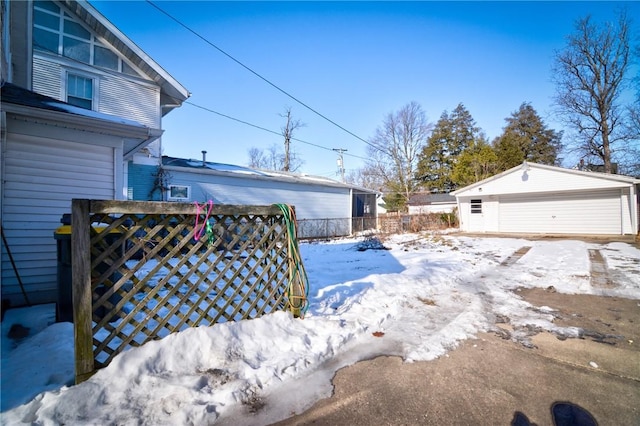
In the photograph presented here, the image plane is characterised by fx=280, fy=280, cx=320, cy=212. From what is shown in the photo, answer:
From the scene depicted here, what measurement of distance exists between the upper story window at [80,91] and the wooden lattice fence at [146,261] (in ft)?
33.2

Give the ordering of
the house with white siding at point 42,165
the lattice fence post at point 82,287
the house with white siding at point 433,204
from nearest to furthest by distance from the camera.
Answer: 1. the lattice fence post at point 82,287
2. the house with white siding at point 42,165
3. the house with white siding at point 433,204

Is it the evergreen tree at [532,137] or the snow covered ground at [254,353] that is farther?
the evergreen tree at [532,137]

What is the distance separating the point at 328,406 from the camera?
2.02 meters

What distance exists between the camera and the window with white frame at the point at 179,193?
11336 millimetres

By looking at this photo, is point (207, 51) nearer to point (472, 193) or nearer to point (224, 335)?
point (224, 335)

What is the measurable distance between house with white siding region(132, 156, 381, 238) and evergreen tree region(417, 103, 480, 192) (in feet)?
48.0

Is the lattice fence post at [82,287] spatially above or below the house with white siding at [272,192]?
below

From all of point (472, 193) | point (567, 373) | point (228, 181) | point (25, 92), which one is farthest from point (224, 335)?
point (472, 193)

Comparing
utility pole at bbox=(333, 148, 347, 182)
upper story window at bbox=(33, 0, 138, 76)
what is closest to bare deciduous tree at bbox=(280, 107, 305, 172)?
utility pole at bbox=(333, 148, 347, 182)

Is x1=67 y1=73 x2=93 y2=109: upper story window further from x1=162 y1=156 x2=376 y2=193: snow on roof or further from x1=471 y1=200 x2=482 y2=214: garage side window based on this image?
x1=471 y1=200 x2=482 y2=214: garage side window

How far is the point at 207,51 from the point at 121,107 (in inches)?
165

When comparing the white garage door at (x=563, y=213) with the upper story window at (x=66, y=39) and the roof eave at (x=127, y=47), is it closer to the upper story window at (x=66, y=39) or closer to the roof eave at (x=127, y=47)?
the roof eave at (x=127, y=47)

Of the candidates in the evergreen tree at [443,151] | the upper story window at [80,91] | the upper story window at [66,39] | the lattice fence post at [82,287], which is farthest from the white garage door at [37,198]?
the evergreen tree at [443,151]

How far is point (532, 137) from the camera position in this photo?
99.6 feet
